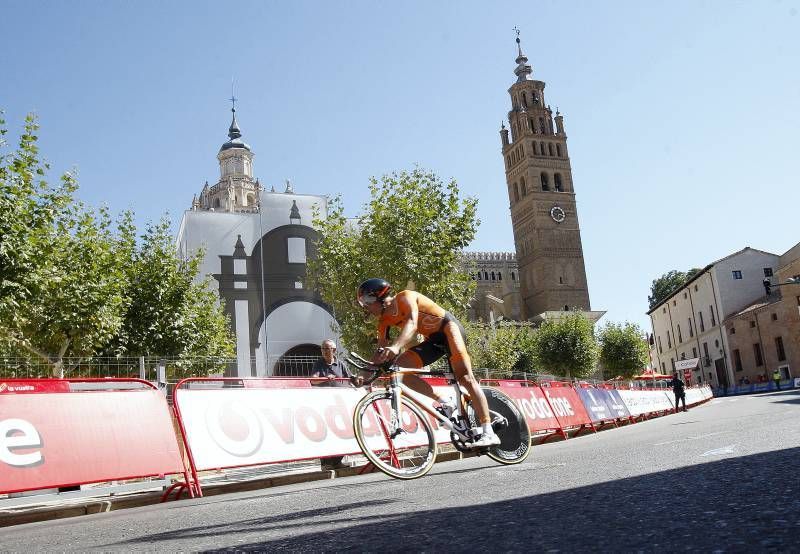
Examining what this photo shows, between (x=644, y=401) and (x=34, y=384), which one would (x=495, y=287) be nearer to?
(x=644, y=401)

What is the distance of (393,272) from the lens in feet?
103

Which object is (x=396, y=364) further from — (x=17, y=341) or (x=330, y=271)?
(x=330, y=271)

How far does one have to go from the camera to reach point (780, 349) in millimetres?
63438

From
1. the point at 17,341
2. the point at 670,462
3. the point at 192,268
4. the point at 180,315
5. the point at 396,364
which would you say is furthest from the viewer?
the point at 192,268

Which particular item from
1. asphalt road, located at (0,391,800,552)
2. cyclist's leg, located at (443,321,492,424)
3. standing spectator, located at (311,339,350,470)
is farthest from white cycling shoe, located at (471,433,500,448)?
standing spectator, located at (311,339,350,470)

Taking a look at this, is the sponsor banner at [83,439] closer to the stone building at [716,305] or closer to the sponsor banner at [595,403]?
the sponsor banner at [595,403]

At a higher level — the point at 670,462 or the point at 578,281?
the point at 578,281

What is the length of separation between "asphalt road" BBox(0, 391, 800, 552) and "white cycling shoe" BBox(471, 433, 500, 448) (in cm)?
26

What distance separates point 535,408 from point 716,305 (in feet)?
218

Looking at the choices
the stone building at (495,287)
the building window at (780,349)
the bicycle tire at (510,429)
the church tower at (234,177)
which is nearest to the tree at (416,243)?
the bicycle tire at (510,429)

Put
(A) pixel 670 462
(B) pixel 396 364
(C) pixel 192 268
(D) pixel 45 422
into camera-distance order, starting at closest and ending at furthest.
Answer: (A) pixel 670 462
(B) pixel 396 364
(D) pixel 45 422
(C) pixel 192 268

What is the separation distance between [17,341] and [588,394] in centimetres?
1933

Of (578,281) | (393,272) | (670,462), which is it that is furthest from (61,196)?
(578,281)

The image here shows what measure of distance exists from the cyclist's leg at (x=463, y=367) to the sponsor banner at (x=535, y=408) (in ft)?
24.3
